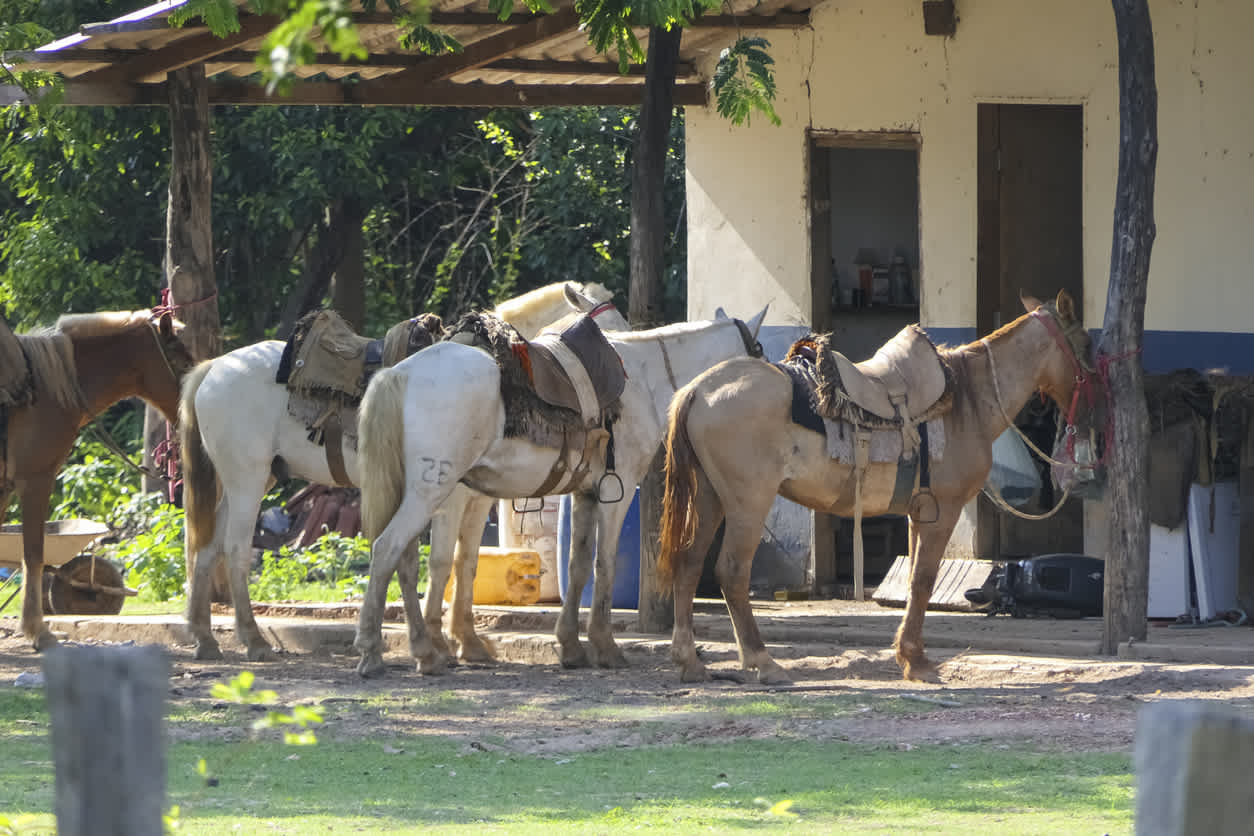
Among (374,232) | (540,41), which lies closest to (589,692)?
(540,41)

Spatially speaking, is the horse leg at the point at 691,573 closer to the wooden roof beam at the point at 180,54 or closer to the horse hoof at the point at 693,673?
the horse hoof at the point at 693,673

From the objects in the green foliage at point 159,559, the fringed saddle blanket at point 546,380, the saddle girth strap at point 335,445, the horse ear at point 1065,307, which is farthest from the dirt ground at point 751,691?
the green foliage at point 159,559

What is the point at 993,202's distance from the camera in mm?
12023

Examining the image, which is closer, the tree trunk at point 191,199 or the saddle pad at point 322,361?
the saddle pad at point 322,361

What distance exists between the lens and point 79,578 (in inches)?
472

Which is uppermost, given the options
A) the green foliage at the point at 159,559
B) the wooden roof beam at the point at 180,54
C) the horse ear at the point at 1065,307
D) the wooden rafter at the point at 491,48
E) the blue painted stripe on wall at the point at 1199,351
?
the wooden rafter at the point at 491,48

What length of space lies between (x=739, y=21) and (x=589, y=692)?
17.6 feet

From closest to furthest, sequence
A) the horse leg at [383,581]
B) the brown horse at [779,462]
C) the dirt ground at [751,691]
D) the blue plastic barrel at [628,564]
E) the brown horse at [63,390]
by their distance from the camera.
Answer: the dirt ground at [751,691], the brown horse at [779,462], the horse leg at [383,581], the brown horse at [63,390], the blue plastic barrel at [628,564]

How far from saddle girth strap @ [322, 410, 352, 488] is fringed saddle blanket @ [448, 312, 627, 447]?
2.89 feet

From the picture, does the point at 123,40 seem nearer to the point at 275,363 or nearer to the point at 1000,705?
the point at 275,363

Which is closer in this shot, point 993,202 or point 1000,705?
point 1000,705

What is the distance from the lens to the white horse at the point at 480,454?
8.88 meters

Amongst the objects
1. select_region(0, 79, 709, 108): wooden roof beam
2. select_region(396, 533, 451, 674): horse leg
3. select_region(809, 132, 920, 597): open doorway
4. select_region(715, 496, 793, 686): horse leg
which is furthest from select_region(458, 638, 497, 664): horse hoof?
select_region(0, 79, 709, 108): wooden roof beam

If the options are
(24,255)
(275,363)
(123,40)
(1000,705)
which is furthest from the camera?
(24,255)
